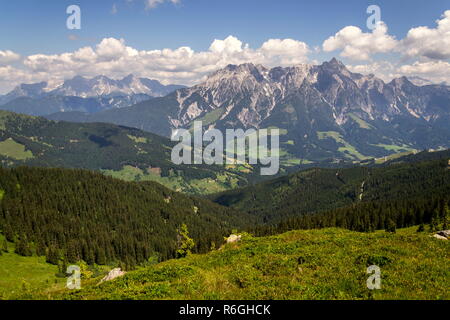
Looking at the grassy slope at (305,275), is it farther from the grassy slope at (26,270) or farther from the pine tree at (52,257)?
the pine tree at (52,257)

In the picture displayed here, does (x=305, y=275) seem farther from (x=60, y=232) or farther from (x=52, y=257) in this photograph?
(x=60, y=232)

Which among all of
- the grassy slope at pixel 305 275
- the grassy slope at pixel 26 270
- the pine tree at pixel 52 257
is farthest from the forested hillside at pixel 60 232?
the grassy slope at pixel 305 275

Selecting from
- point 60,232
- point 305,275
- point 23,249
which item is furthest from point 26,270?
point 305,275

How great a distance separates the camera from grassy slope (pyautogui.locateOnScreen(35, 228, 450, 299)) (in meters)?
23.7

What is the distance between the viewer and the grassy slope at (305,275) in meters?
23.7

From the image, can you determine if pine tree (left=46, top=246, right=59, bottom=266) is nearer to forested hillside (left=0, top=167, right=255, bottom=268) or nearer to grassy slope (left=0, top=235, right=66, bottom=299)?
forested hillside (left=0, top=167, right=255, bottom=268)

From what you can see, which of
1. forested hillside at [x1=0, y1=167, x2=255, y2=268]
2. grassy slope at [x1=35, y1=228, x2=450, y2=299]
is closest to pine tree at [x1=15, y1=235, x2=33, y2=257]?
forested hillside at [x1=0, y1=167, x2=255, y2=268]

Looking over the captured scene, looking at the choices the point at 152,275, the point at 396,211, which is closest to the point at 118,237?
the point at 396,211

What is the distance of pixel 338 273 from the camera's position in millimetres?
Answer: 29609

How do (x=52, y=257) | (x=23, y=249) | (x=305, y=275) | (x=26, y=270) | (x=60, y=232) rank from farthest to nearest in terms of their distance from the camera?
(x=60, y=232) < (x=52, y=257) < (x=23, y=249) < (x=26, y=270) < (x=305, y=275)

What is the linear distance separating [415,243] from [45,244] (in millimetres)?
151740

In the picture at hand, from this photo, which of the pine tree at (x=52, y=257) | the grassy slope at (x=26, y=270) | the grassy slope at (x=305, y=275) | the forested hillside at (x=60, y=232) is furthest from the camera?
the forested hillside at (x=60, y=232)

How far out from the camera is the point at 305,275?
2997 centimetres
